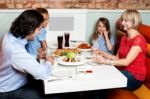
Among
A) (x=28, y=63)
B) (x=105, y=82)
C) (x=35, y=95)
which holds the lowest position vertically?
(x=35, y=95)

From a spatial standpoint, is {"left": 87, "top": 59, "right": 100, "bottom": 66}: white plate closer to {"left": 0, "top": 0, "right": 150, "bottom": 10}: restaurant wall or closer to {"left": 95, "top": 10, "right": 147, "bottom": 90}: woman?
{"left": 95, "top": 10, "right": 147, "bottom": 90}: woman

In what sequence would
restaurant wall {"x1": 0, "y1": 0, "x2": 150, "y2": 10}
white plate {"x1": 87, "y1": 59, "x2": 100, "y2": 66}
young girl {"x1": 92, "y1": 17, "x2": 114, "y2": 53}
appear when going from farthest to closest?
restaurant wall {"x1": 0, "y1": 0, "x2": 150, "y2": 10}
young girl {"x1": 92, "y1": 17, "x2": 114, "y2": 53}
white plate {"x1": 87, "y1": 59, "x2": 100, "y2": 66}

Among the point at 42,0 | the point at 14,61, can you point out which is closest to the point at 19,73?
the point at 14,61

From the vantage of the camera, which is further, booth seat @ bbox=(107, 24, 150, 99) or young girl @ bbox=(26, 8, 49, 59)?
young girl @ bbox=(26, 8, 49, 59)

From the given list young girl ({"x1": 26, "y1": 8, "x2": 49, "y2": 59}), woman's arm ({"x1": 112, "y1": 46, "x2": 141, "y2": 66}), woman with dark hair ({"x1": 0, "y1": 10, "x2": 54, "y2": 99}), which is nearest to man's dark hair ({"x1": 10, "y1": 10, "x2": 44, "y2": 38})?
woman with dark hair ({"x1": 0, "y1": 10, "x2": 54, "y2": 99})

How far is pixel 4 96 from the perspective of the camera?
1.74 m

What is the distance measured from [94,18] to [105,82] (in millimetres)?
1611

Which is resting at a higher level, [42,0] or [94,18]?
[42,0]

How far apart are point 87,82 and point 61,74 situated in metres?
0.20

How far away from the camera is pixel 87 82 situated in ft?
5.41

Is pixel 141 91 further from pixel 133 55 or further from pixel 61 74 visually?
pixel 61 74

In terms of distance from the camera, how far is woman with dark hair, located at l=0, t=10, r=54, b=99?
1.61 m

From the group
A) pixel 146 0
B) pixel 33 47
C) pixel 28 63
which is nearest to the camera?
pixel 28 63

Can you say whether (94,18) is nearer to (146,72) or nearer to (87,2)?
(87,2)
